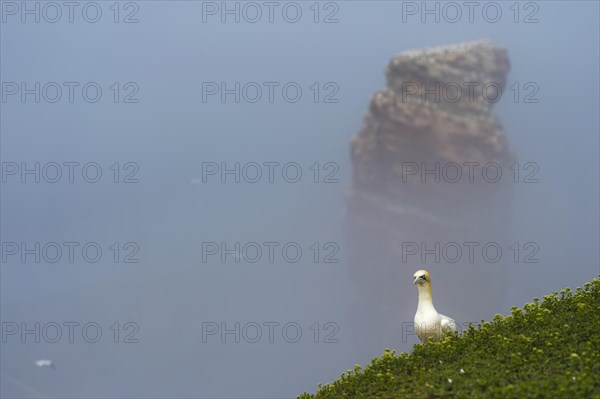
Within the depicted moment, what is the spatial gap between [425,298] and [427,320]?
16cm

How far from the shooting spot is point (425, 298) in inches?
166

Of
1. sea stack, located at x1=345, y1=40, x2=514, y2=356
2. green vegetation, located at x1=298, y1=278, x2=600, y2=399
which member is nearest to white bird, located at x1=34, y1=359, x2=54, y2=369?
sea stack, located at x1=345, y1=40, x2=514, y2=356

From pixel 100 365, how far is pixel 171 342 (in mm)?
1602

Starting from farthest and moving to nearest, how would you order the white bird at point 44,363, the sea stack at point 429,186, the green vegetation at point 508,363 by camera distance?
the white bird at point 44,363 < the sea stack at point 429,186 < the green vegetation at point 508,363

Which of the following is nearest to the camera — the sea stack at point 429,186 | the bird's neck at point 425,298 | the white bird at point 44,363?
the bird's neck at point 425,298

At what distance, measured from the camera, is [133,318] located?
14547 millimetres

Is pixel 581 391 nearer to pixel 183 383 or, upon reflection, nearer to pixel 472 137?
pixel 472 137

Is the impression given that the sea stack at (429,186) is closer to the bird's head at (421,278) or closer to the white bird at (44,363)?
the white bird at (44,363)

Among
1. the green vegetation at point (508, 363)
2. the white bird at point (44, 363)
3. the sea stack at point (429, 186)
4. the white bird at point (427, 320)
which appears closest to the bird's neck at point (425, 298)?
the white bird at point (427, 320)

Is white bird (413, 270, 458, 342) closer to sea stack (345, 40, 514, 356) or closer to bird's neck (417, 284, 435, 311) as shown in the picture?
bird's neck (417, 284, 435, 311)

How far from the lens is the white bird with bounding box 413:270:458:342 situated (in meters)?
4.04

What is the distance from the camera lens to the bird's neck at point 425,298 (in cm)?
419

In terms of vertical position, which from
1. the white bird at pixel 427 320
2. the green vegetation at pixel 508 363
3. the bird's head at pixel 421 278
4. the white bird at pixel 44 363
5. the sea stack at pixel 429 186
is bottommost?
the green vegetation at pixel 508 363

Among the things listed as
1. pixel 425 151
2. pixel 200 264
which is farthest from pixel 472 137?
pixel 200 264
